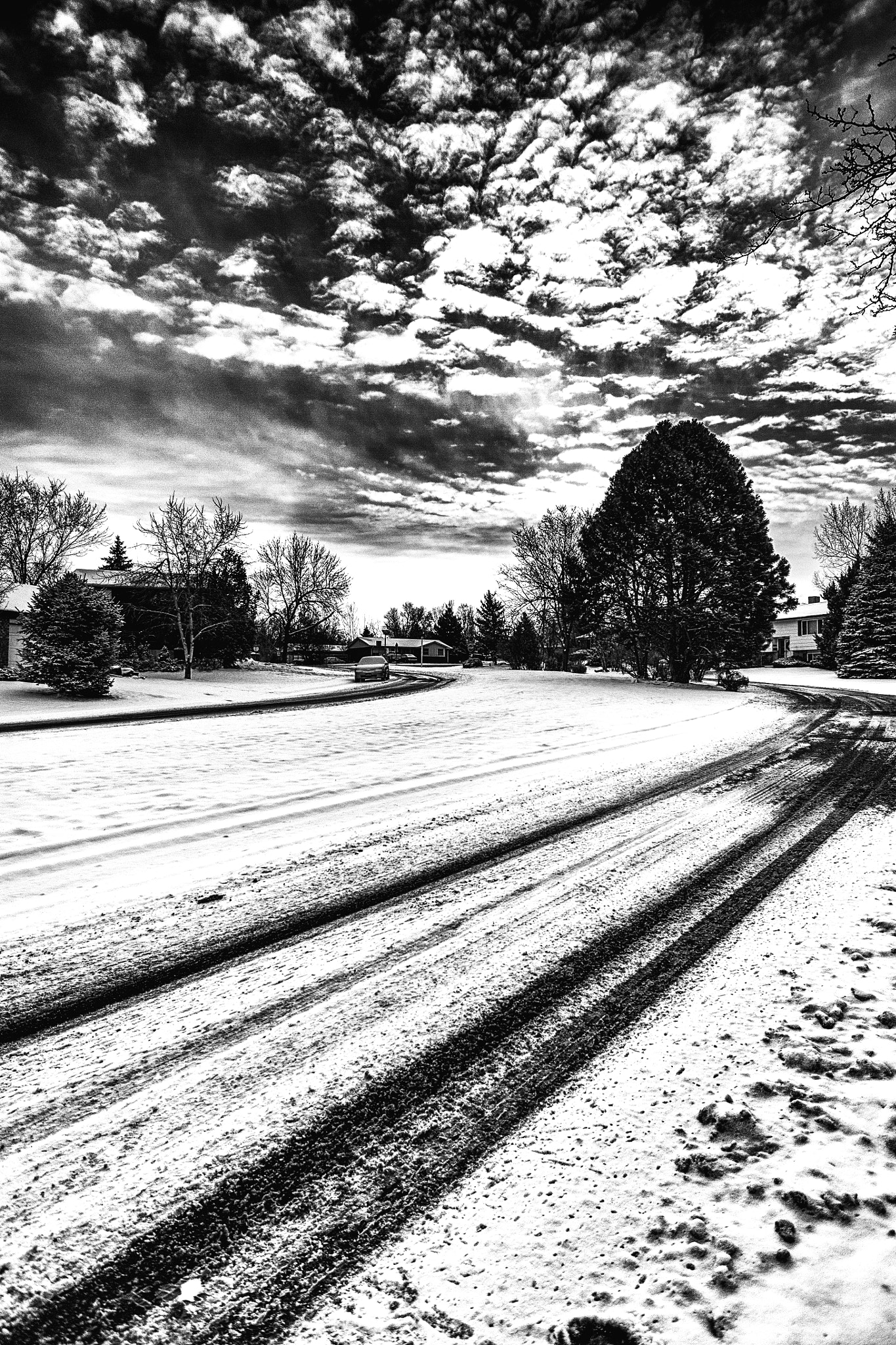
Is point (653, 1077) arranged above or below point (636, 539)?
below

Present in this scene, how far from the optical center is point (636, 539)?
27.3 metres

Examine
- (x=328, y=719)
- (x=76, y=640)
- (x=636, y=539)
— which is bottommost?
(x=328, y=719)

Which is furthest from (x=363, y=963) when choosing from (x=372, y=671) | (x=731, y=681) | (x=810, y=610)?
(x=810, y=610)

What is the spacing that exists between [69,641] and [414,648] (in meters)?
77.6

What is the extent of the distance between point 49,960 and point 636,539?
27.3m

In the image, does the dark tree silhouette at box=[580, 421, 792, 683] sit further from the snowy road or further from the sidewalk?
the snowy road

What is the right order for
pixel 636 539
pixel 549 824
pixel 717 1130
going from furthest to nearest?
pixel 636 539
pixel 549 824
pixel 717 1130

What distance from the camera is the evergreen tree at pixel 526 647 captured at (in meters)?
66.2

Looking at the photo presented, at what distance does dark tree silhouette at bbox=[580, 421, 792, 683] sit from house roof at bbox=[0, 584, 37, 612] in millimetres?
30693

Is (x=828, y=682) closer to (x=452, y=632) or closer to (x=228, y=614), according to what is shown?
(x=228, y=614)

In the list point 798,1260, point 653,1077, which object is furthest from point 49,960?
point 798,1260

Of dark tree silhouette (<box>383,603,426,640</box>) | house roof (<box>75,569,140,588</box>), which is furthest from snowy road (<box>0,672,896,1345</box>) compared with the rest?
dark tree silhouette (<box>383,603,426,640</box>)

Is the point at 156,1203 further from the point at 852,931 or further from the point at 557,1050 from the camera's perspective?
the point at 852,931

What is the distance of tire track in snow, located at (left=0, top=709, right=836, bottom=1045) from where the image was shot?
280cm
